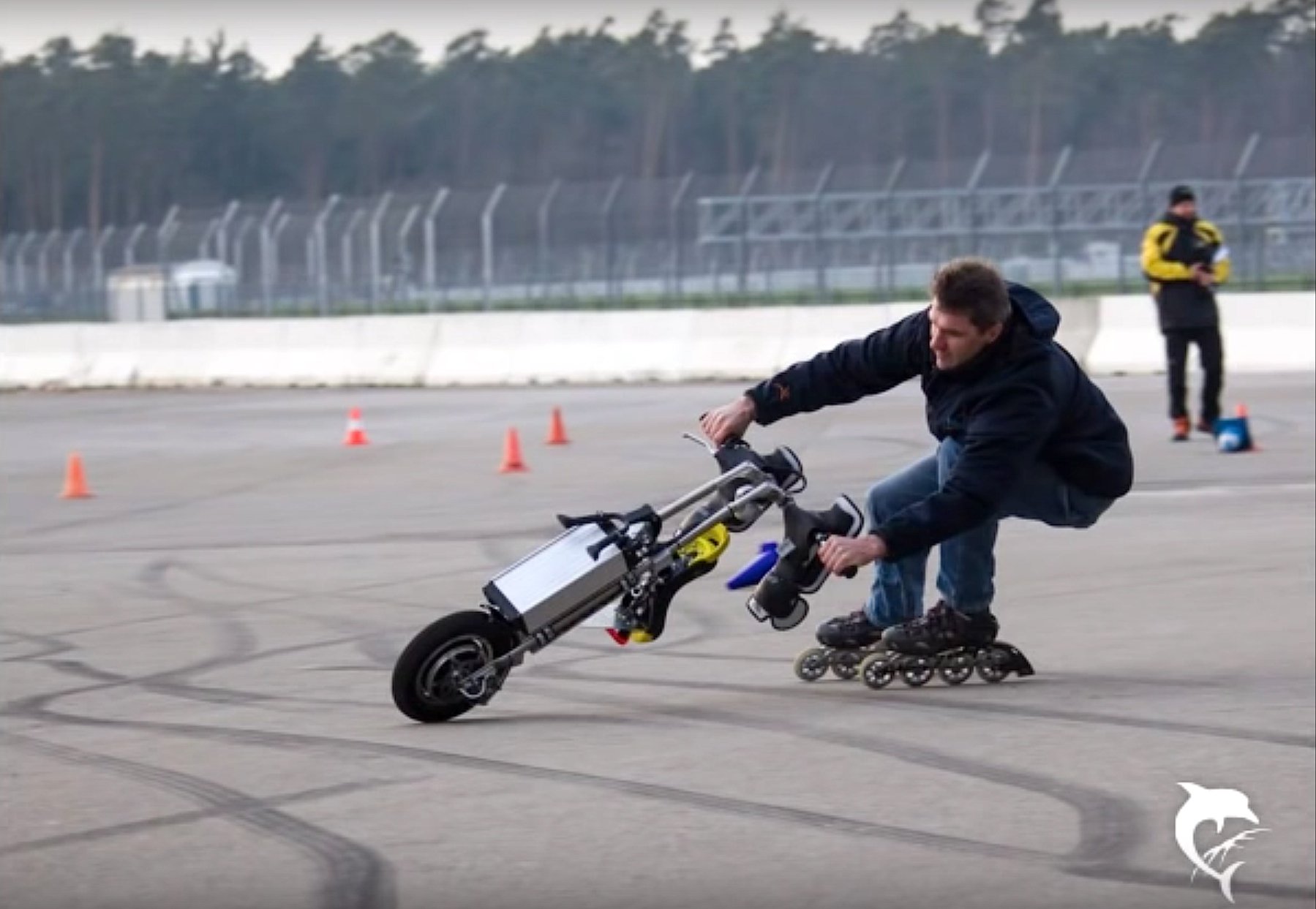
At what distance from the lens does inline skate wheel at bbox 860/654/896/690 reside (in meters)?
7.83

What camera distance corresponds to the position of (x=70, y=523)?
49.1 ft

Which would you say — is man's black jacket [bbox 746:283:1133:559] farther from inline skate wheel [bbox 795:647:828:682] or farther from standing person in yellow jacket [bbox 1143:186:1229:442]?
standing person in yellow jacket [bbox 1143:186:1229:442]

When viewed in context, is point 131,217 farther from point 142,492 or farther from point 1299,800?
point 1299,800

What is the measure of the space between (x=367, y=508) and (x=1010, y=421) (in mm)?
8436

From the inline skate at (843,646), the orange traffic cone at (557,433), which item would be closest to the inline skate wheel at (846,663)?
the inline skate at (843,646)

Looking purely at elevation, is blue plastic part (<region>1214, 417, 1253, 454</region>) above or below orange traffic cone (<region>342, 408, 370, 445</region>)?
above

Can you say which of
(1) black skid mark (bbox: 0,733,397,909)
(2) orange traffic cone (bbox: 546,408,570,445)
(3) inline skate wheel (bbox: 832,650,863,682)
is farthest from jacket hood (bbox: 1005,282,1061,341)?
(2) orange traffic cone (bbox: 546,408,570,445)

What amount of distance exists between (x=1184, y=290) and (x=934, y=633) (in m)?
10.6

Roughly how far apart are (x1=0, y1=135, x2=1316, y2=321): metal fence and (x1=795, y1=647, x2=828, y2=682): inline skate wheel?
841 inches

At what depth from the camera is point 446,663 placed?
7340 millimetres

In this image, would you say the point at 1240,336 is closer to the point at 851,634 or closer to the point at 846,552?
the point at 851,634

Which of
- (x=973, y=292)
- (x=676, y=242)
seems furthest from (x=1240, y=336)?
(x=973, y=292)

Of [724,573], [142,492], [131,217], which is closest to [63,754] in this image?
[724,573]

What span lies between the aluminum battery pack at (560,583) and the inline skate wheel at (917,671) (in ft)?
3.46
